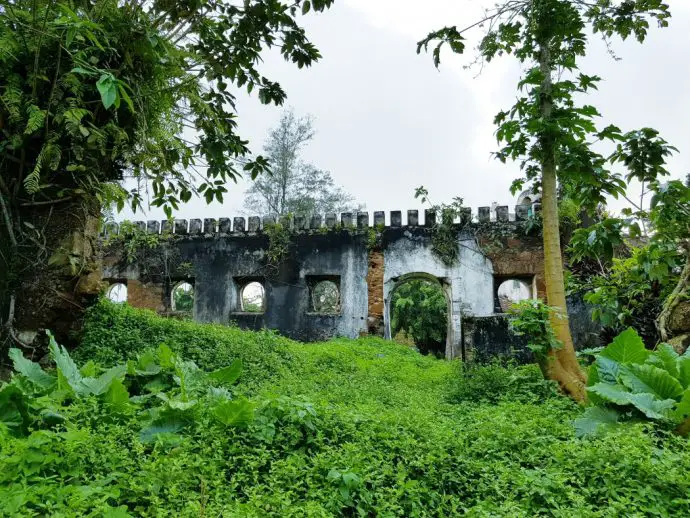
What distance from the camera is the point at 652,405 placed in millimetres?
3135

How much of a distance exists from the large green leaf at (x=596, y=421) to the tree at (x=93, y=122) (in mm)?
3274

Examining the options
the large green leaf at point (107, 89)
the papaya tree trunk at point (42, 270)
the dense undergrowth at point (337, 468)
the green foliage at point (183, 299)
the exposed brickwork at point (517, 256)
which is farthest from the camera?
the green foliage at point (183, 299)

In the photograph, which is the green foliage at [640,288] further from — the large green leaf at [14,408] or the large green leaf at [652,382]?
the large green leaf at [14,408]

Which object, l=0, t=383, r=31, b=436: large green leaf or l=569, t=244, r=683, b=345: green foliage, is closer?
l=0, t=383, r=31, b=436: large green leaf

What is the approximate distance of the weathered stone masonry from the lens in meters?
11.6

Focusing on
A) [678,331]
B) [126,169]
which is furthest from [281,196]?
[678,331]

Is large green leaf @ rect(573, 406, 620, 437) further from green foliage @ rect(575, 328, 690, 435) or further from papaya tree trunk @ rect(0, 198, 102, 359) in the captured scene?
papaya tree trunk @ rect(0, 198, 102, 359)

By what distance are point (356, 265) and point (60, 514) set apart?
10463mm

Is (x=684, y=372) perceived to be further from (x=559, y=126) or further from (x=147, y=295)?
(x=147, y=295)

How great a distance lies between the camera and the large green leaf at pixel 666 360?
11.6ft

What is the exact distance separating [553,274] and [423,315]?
1285 cm

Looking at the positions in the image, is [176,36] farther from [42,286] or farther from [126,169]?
[42,286]

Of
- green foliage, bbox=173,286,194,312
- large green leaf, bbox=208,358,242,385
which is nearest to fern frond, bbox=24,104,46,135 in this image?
large green leaf, bbox=208,358,242,385

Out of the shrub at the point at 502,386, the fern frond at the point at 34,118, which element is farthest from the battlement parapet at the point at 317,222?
the fern frond at the point at 34,118
